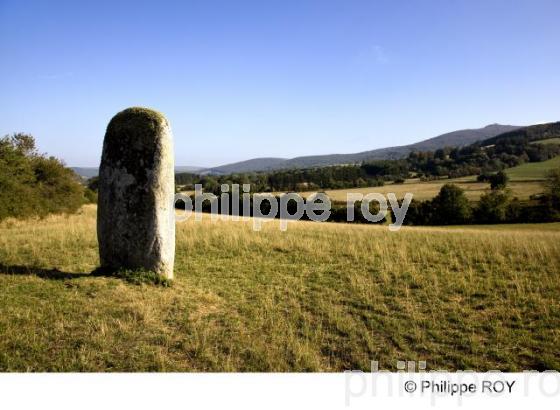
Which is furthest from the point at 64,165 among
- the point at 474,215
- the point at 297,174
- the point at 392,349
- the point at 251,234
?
the point at 297,174

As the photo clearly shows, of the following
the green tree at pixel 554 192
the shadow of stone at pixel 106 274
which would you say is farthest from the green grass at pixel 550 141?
the shadow of stone at pixel 106 274

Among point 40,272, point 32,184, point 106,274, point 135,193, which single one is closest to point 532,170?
point 32,184

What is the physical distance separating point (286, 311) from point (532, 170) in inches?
3815

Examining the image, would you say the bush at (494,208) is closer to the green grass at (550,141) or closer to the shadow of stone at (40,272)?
the shadow of stone at (40,272)

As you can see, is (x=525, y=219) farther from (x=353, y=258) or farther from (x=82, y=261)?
(x=82, y=261)

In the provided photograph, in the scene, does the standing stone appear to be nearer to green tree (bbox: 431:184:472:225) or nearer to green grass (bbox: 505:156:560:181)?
green tree (bbox: 431:184:472:225)

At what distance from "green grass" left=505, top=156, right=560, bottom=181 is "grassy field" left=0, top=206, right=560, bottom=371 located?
78.0 meters

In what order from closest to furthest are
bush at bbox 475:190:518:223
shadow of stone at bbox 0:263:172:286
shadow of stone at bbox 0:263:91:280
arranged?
shadow of stone at bbox 0:263:172:286 → shadow of stone at bbox 0:263:91:280 → bush at bbox 475:190:518:223

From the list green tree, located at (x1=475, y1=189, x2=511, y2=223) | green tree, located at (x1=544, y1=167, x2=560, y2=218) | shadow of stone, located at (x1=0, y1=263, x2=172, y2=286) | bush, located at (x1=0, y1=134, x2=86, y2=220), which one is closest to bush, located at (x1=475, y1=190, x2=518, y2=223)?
green tree, located at (x1=475, y1=189, x2=511, y2=223)

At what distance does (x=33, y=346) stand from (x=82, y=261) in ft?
19.4

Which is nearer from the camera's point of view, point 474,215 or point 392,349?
point 392,349

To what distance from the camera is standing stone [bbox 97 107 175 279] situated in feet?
31.7

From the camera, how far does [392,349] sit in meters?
6.59

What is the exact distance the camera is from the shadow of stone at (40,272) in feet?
31.6
